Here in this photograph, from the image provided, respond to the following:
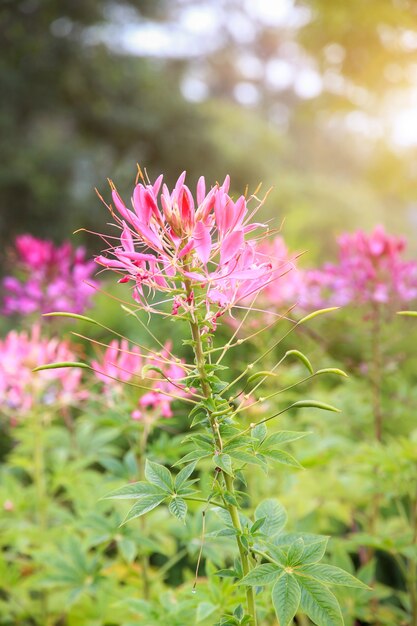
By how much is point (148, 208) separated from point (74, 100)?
826cm

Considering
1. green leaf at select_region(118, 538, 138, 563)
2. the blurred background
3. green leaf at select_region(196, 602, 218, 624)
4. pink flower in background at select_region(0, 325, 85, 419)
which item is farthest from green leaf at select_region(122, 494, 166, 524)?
the blurred background

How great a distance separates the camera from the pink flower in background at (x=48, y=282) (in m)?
2.12

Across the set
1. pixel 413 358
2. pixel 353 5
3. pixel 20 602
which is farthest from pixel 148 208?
pixel 353 5

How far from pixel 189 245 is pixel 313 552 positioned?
1.45ft

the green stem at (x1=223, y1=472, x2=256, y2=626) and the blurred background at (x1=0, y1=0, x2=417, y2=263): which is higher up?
the blurred background at (x1=0, y1=0, x2=417, y2=263)

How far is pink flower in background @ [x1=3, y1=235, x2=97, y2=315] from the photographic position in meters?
2.12

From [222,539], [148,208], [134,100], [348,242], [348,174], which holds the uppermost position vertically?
[348,174]

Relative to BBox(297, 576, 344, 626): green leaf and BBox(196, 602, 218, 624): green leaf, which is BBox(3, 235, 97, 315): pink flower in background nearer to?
BBox(196, 602, 218, 624): green leaf

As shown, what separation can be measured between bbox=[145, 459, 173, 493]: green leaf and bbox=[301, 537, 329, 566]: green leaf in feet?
0.66

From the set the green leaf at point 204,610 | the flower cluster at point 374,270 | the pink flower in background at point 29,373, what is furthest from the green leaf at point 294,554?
the flower cluster at point 374,270

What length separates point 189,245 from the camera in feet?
2.32

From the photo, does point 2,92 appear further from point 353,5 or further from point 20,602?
point 20,602

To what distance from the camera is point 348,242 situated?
1.83 m

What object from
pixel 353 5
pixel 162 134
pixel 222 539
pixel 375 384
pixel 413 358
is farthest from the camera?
pixel 162 134
